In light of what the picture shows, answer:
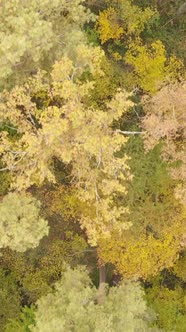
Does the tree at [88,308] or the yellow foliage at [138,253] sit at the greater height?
the yellow foliage at [138,253]

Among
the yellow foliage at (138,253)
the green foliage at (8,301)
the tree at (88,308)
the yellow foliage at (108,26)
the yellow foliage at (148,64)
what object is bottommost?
the green foliage at (8,301)

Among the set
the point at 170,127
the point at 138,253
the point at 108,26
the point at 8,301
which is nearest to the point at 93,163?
the point at 170,127

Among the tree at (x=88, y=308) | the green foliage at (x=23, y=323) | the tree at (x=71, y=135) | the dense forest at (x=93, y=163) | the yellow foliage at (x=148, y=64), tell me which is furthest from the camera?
the green foliage at (x=23, y=323)

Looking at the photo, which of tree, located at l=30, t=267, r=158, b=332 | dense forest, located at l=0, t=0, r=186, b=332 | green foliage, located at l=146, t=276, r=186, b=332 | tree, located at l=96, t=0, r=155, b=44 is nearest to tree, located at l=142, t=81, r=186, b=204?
dense forest, located at l=0, t=0, r=186, b=332

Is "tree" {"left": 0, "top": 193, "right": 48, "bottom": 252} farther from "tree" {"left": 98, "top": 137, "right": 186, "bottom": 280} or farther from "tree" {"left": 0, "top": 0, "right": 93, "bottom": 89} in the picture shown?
"tree" {"left": 0, "top": 0, "right": 93, "bottom": 89}

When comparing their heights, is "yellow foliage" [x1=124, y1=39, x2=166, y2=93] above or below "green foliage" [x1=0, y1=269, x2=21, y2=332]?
above

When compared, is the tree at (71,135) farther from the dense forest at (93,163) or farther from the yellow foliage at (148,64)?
the yellow foliage at (148,64)

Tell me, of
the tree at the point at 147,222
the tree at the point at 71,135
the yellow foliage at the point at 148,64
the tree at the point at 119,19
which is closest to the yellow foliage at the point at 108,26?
the tree at the point at 119,19

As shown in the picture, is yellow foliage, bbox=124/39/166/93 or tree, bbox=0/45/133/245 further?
yellow foliage, bbox=124/39/166/93
